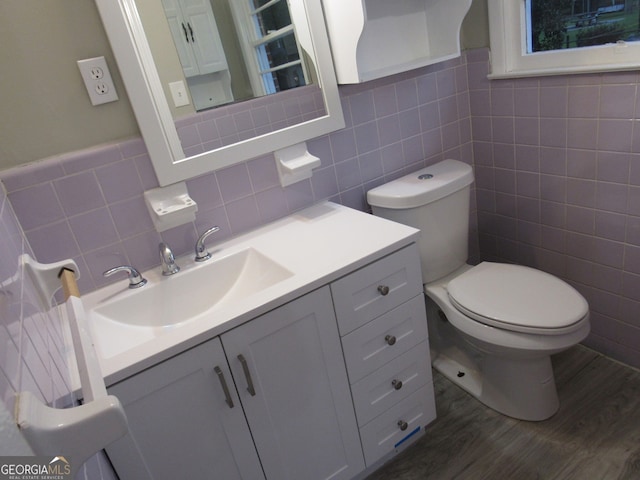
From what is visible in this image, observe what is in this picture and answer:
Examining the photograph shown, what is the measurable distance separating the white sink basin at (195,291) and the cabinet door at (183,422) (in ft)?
0.84

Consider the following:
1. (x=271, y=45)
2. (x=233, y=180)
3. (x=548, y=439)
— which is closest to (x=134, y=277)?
(x=233, y=180)

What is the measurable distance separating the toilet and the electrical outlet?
3.02 feet

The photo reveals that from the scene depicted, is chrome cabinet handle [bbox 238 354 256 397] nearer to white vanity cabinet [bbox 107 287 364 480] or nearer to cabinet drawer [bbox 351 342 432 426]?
white vanity cabinet [bbox 107 287 364 480]

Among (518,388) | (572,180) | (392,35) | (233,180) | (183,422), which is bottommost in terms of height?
(518,388)

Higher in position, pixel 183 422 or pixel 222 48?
pixel 222 48

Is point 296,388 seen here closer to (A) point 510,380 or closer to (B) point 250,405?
(B) point 250,405

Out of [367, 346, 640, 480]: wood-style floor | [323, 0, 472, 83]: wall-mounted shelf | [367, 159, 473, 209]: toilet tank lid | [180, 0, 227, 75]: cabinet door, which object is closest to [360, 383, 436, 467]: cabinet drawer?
[367, 346, 640, 480]: wood-style floor

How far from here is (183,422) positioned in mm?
1047

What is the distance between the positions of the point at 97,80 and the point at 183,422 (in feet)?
2.97

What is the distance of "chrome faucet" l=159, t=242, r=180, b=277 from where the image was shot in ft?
4.25

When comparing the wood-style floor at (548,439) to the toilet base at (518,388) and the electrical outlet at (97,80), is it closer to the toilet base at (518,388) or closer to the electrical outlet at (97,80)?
the toilet base at (518,388)
